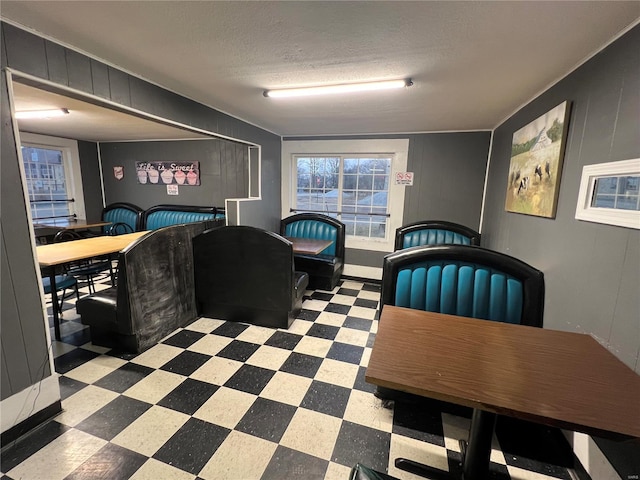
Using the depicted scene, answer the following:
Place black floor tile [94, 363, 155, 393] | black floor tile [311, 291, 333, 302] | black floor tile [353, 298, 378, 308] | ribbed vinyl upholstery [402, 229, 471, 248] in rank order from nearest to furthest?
1. black floor tile [94, 363, 155, 393]
2. ribbed vinyl upholstery [402, 229, 471, 248]
3. black floor tile [353, 298, 378, 308]
4. black floor tile [311, 291, 333, 302]

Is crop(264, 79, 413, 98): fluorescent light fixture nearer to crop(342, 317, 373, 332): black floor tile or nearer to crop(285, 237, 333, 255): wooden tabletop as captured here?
crop(285, 237, 333, 255): wooden tabletop

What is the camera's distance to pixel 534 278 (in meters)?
1.62

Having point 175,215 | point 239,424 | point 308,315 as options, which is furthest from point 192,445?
point 175,215

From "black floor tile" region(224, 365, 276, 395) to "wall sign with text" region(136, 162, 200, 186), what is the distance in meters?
3.77

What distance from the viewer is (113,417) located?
5.65ft

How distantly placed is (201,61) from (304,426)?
2508 millimetres

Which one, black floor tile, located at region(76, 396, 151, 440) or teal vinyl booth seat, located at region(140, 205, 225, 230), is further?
teal vinyl booth seat, located at region(140, 205, 225, 230)

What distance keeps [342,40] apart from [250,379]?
2378 mm

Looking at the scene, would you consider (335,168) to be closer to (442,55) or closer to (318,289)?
(318,289)

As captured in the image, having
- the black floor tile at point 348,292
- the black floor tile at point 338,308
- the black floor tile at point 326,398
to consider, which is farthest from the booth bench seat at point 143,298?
the black floor tile at point 348,292

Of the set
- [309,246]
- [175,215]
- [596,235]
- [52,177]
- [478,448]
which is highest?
[52,177]

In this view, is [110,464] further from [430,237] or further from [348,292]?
[430,237]

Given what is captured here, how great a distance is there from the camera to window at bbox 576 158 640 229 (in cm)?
123

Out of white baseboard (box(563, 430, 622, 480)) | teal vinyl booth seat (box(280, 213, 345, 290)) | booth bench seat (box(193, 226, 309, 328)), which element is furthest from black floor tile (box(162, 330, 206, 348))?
white baseboard (box(563, 430, 622, 480))
